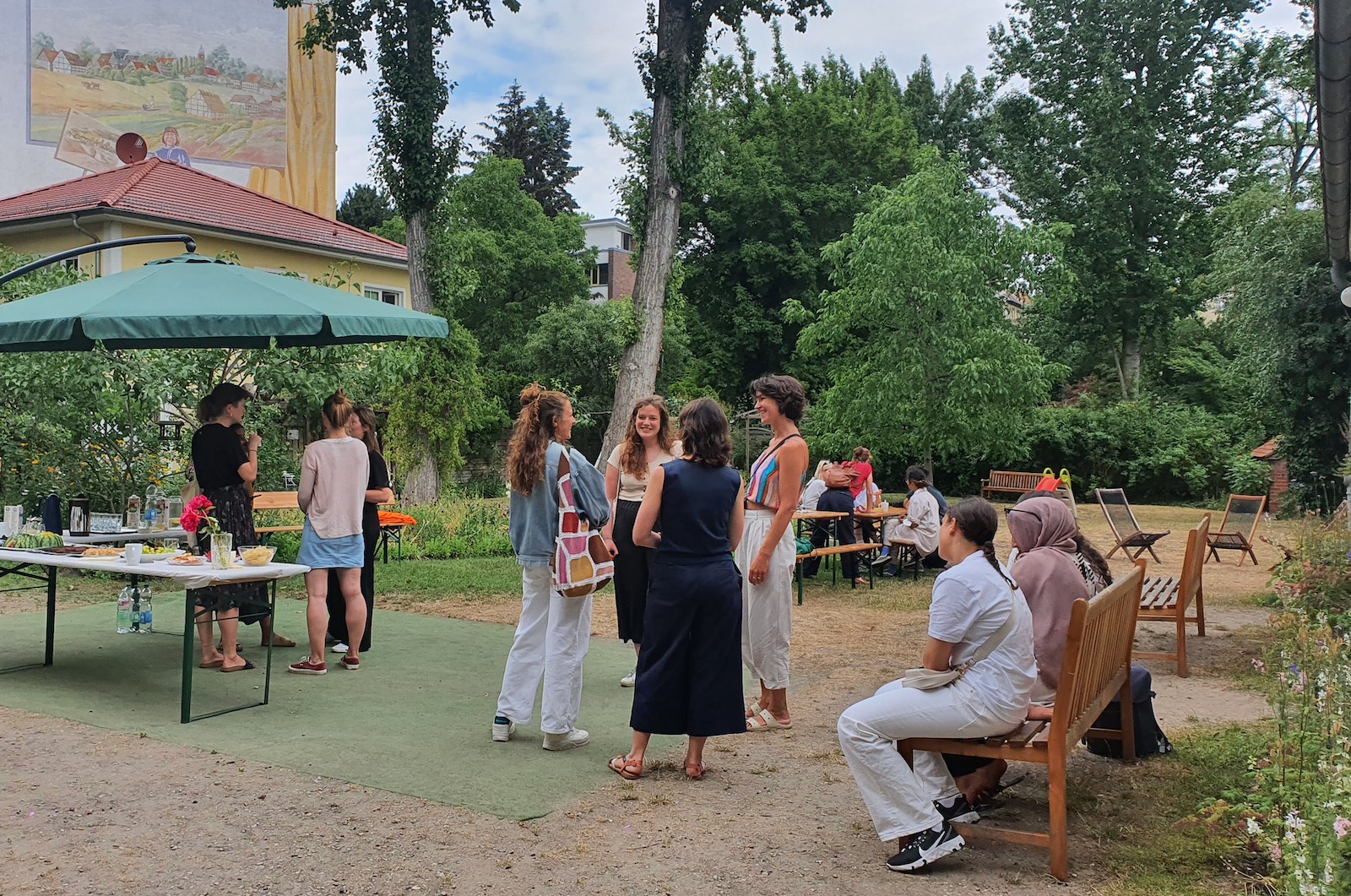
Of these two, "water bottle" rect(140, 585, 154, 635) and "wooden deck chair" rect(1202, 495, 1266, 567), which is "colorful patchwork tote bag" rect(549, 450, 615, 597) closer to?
"water bottle" rect(140, 585, 154, 635)

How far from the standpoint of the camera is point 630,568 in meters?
6.89

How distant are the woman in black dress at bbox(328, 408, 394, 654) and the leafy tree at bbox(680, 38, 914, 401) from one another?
2710cm

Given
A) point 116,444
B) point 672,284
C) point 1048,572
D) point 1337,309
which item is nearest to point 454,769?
point 1048,572

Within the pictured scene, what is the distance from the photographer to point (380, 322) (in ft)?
26.2

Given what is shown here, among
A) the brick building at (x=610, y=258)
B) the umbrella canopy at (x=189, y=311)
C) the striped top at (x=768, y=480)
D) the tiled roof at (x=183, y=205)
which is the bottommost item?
the striped top at (x=768, y=480)

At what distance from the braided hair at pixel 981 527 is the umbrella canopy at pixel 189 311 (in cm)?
472

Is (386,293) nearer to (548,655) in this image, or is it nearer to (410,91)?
(410,91)

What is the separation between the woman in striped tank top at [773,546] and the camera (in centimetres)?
606

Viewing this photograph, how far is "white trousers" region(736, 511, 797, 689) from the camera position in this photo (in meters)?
6.11

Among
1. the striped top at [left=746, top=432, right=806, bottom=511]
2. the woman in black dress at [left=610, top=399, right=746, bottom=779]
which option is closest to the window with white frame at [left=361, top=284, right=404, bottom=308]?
the striped top at [left=746, top=432, right=806, bottom=511]

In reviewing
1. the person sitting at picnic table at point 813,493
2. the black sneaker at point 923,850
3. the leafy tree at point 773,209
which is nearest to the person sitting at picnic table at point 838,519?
the person sitting at picnic table at point 813,493

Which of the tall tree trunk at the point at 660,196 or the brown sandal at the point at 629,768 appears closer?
the brown sandal at the point at 629,768

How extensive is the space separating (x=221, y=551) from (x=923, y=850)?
170 inches

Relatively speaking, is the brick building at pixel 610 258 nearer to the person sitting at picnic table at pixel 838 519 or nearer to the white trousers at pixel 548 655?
the person sitting at picnic table at pixel 838 519
